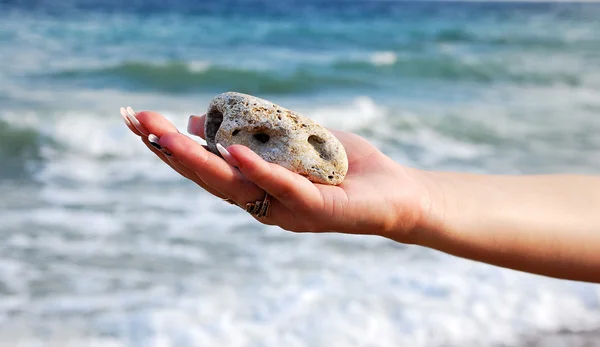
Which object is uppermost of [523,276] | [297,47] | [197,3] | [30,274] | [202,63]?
[197,3]

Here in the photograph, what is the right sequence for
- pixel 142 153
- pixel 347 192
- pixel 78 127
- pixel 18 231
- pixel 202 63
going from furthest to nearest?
pixel 202 63 < pixel 78 127 < pixel 142 153 < pixel 18 231 < pixel 347 192

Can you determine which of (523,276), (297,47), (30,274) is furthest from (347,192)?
(297,47)

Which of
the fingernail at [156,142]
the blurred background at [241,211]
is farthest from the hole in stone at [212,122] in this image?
the blurred background at [241,211]

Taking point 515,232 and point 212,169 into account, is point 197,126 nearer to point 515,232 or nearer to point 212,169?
point 212,169

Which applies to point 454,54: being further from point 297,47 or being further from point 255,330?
point 255,330

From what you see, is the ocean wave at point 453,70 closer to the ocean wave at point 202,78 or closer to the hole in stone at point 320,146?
the ocean wave at point 202,78

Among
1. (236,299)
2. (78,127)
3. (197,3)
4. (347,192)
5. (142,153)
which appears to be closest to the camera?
(347,192)
